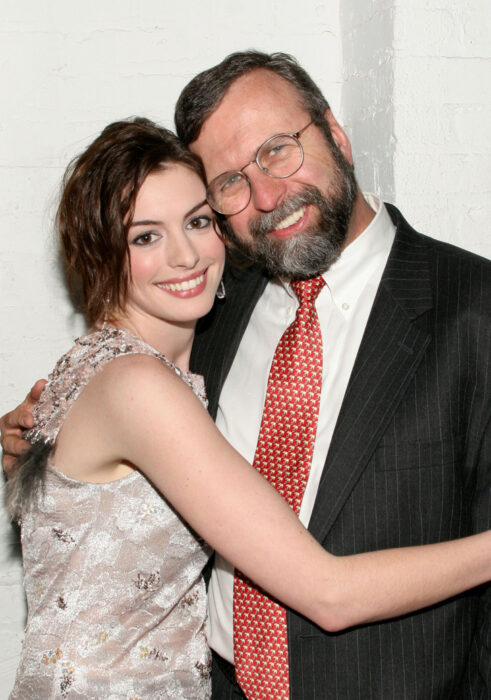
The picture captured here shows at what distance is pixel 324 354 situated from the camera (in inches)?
65.3

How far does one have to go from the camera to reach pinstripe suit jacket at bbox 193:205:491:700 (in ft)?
4.88

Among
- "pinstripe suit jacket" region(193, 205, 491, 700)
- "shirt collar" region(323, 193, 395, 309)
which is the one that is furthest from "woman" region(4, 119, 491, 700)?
"shirt collar" region(323, 193, 395, 309)

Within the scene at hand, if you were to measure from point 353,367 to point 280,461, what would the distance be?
0.25 metres

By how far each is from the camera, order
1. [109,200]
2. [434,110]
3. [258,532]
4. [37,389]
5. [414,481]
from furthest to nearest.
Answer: [434,110], [37,389], [109,200], [414,481], [258,532]

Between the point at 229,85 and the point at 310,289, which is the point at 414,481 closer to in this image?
the point at 310,289

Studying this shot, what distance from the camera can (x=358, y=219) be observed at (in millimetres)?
1757

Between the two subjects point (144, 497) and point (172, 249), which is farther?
point (172, 249)

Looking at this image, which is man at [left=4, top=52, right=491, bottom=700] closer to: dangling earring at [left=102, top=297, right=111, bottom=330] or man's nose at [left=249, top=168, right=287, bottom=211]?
man's nose at [left=249, top=168, right=287, bottom=211]

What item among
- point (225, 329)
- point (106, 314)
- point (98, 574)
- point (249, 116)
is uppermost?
point (249, 116)

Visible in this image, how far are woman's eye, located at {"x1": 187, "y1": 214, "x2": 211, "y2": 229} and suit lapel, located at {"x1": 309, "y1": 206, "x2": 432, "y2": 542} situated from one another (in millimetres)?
416

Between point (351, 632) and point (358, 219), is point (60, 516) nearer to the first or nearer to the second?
point (351, 632)

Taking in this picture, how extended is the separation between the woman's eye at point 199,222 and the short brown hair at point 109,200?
10 cm

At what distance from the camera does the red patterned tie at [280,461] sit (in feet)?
5.17

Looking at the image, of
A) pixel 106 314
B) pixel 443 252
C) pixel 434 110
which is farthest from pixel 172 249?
pixel 434 110
